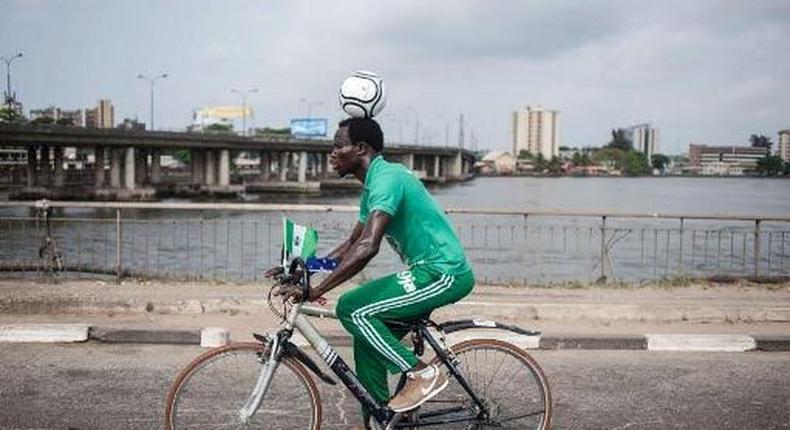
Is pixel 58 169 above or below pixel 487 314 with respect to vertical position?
above

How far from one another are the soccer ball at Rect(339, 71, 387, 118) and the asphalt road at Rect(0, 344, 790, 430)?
1.84 meters

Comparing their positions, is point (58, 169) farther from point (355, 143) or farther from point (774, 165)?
point (355, 143)

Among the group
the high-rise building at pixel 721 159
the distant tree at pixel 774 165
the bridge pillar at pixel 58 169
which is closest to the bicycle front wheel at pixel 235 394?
the bridge pillar at pixel 58 169

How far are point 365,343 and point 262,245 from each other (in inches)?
784

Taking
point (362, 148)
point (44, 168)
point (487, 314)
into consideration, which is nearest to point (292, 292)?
point (362, 148)

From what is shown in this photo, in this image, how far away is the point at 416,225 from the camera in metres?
3.63

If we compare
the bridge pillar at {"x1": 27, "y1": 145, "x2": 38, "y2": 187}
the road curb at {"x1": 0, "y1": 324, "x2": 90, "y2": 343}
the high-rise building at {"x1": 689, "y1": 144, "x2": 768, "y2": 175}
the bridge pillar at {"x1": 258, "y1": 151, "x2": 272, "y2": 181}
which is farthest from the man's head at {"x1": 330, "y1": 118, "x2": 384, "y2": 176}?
the high-rise building at {"x1": 689, "y1": 144, "x2": 768, "y2": 175}

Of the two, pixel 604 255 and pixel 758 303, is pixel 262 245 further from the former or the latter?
Result: pixel 758 303

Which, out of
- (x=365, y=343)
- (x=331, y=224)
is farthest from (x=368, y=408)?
(x=331, y=224)

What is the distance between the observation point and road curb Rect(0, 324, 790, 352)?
22.9ft

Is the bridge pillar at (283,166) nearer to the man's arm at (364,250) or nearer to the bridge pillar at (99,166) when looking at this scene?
the bridge pillar at (99,166)

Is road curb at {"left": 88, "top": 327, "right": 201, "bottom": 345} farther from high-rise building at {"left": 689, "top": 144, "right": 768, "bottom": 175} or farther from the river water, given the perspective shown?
high-rise building at {"left": 689, "top": 144, "right": 768, "bottom": 175}

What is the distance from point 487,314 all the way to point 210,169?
80.8 metres

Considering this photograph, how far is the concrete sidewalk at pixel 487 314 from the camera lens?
7090mm
